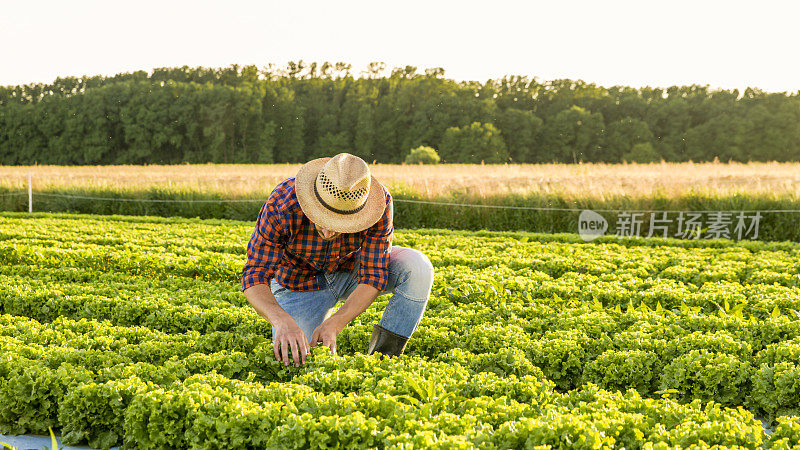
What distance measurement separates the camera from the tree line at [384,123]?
196 feet

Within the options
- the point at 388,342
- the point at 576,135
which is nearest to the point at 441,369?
the point at 388,342

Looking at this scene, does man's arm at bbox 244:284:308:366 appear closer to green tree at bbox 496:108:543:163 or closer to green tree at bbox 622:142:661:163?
green tree at bbox 622:142:661:163

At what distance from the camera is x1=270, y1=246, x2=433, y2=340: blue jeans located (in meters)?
4.47

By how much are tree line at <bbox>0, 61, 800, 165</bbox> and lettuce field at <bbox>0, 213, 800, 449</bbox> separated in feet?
171

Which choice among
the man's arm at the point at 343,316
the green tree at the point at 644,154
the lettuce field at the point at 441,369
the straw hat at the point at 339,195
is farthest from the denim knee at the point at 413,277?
the green tree at the point at 644,154

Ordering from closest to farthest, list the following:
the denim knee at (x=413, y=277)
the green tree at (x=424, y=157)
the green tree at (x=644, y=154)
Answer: the denim knee at (x=413, y=277)
the green tree at (x=424, y=157)
the green tree at (x=644, y=154)

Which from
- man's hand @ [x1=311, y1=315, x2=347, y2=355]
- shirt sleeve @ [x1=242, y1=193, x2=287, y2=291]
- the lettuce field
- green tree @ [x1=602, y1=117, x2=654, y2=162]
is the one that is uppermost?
green tree @ [x1=602, y1=117, x2=654, y2=162]

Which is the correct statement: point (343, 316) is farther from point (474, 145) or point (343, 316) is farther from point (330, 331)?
point (474, 145)

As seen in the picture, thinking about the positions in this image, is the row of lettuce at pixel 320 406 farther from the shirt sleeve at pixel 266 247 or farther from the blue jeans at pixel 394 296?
the shirt sleeve at pixel 266 247

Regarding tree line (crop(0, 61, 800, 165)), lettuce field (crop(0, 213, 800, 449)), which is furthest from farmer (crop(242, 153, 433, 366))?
tree line (crop(0, 61, 800, 165))

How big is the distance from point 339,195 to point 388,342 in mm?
1331

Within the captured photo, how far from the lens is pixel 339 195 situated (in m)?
3.77

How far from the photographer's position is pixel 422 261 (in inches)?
178

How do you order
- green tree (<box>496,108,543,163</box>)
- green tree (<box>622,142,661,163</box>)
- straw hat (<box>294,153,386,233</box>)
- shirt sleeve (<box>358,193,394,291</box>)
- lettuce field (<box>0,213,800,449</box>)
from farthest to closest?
1. green tree (<box>496,108,543,163</box>)
2. green tree (<box>622,142,661,163</box>)
3. shirt sleeve (<box>358,193,394,291</box>)
4. straw hat (<box>294,153,386,233</box>)
5. lettuce field (<box>0,213,800,449</box>)
